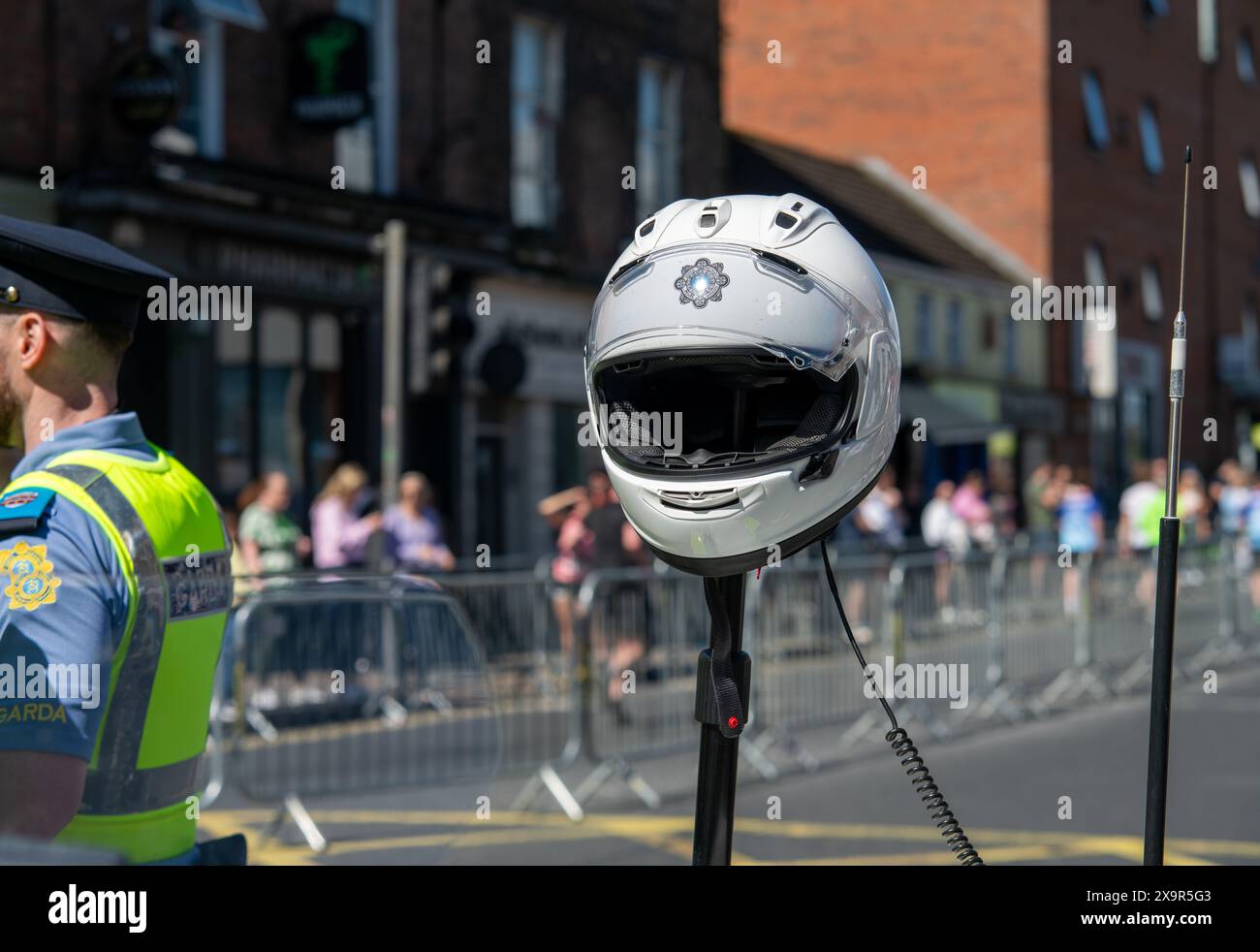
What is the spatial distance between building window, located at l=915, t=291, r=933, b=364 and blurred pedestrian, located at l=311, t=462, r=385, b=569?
19.0m

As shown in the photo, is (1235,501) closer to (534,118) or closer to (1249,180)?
(534,118)

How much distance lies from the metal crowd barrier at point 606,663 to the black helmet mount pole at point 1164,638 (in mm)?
3036

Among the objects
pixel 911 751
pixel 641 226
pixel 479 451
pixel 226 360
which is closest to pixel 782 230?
pixel 641 226

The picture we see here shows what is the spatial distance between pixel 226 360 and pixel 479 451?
4.79 meters

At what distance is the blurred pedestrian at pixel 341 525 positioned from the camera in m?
13.5

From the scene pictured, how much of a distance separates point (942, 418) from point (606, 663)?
21.2 m

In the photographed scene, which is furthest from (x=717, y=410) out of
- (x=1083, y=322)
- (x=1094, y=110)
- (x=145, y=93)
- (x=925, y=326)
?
(x=1083, y=322)

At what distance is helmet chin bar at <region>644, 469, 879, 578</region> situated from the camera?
2.00m

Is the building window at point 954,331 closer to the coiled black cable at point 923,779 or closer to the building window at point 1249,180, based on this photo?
the building window at point 1249,180

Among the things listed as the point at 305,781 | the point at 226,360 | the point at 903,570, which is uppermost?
the point at 226,360

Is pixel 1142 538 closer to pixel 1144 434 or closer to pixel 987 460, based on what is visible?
pixel 987 460

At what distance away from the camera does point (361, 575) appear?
11.2 feet

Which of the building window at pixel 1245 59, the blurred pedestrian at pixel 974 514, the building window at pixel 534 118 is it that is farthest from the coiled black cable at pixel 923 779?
the building window at pixel 1245 59
